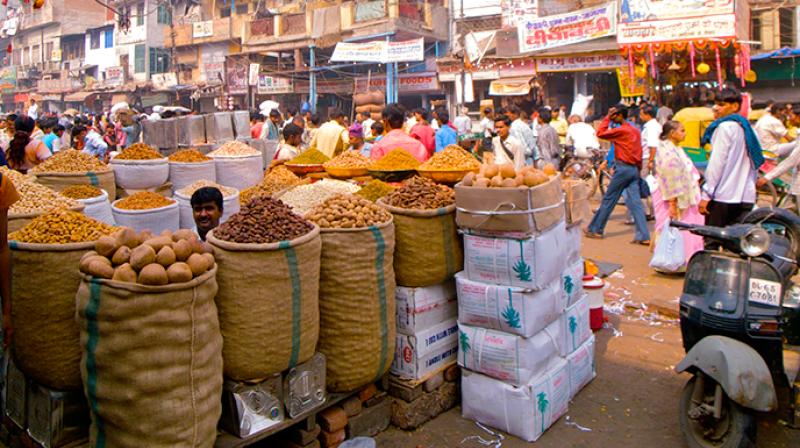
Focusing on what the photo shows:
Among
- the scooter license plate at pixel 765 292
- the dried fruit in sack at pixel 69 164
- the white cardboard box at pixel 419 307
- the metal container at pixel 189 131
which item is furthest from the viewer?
the metal container at pixel 189 131

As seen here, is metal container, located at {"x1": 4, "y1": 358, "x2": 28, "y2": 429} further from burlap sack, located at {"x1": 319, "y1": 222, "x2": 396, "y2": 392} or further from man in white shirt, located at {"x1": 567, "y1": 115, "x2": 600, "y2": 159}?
man in white shirt, located at {"x1": 567, "y1": 115, "x2": 600, "y2": 159}

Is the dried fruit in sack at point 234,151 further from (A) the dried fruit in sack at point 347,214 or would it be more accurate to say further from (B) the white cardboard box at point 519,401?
(B) the white cardboard box at point 519,401

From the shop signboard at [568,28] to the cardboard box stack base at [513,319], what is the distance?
11607 millimetres

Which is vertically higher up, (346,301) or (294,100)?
(294,100)

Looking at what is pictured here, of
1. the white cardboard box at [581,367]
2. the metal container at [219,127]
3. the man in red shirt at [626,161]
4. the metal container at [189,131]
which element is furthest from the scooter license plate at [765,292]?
the metal container at [219,127]

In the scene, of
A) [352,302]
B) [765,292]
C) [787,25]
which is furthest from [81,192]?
[787,25]

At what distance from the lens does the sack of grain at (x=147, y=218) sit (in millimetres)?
4117

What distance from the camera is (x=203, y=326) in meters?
2.35

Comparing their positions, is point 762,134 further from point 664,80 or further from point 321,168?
point 321,168

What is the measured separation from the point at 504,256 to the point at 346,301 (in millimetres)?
893

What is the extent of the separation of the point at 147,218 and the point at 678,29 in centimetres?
1100

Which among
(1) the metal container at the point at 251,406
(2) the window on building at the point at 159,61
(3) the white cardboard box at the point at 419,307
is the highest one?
(2) the window on building at the point at 159,61

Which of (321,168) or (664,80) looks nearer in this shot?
(321,168)

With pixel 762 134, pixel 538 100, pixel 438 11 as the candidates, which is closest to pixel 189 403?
pixel 762 134
